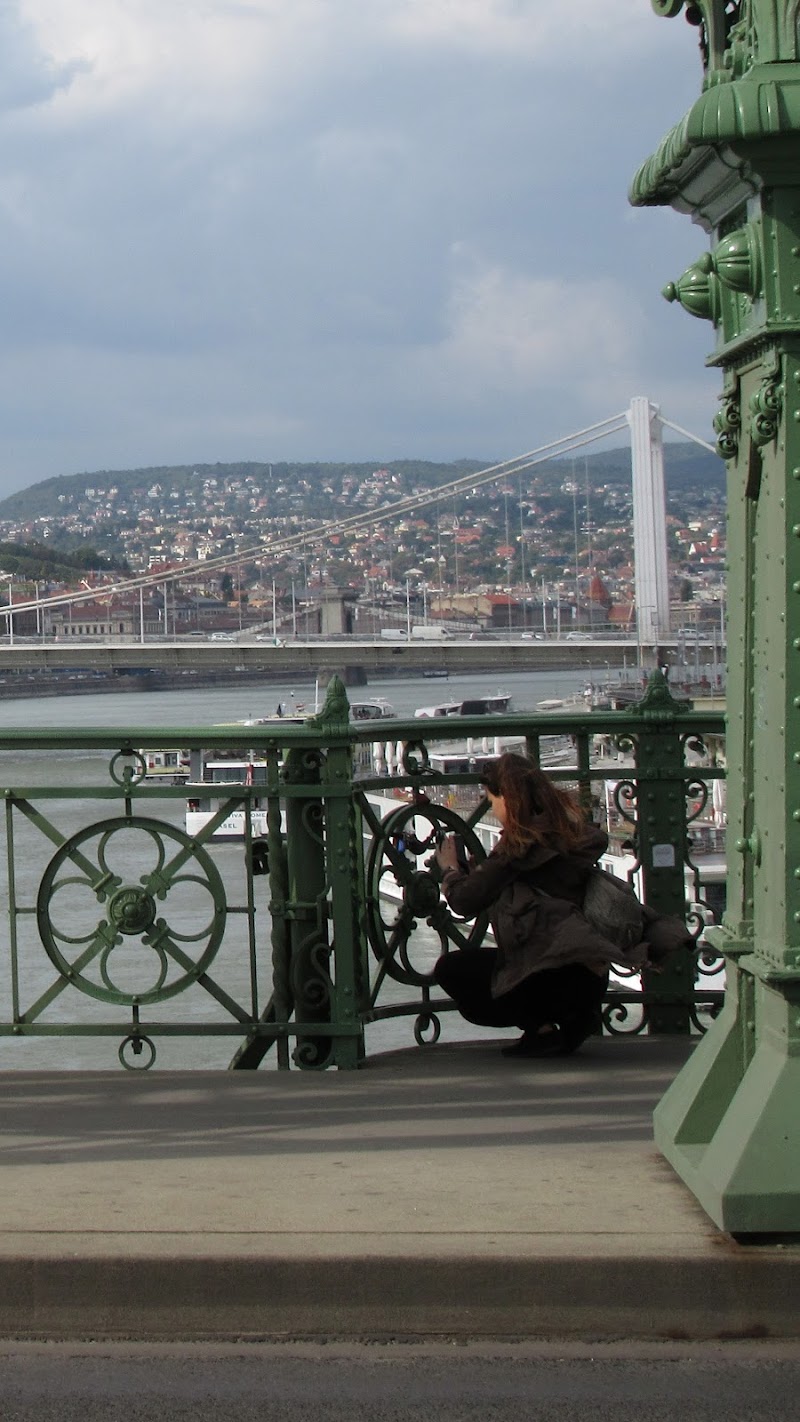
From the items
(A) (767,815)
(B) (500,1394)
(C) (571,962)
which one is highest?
(A) (767,815)

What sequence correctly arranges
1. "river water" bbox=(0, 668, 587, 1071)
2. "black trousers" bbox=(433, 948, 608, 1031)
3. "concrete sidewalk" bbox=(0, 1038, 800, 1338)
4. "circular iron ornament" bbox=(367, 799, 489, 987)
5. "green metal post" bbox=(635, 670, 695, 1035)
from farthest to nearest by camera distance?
"river water" bbox=(0, 668, 587, 1071), "green metal post" bbox=(635, 670, 695, 1035), "circular iron ornament" bbox=(367, 799, 489, 987), "black trousers" bbox=(433, 948, 608, 1031), "concrete sidewalk" bbox=(0, 1038, 800, 1338)

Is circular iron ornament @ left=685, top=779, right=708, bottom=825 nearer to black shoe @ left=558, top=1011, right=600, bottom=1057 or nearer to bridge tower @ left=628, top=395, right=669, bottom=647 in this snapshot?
black shoe @ left=558, top=1011, right=600, bottom=1057

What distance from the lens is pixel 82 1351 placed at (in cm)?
292

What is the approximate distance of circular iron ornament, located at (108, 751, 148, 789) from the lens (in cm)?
467

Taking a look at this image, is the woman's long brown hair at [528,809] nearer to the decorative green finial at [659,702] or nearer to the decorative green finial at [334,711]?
the decorative green finial at [334,711]

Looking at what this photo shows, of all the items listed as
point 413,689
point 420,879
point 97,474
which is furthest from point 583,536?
point 420,879

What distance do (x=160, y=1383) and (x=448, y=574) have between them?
70.0 meters

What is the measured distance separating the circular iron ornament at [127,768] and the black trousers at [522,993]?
→ 96 cm

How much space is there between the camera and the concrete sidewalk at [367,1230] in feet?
9.78

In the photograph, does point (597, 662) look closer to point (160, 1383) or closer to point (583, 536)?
point (583, 536)

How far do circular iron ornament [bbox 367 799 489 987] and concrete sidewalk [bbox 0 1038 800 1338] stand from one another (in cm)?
74

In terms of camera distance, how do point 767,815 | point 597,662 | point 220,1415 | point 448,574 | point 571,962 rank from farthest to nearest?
point 448,574 < point 597,662 < point 571,962 < point 767,815 < point 220,1415

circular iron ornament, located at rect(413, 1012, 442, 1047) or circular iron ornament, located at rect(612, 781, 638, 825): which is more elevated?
circular iron ornament, located at rect(612, 781, 638, 825)

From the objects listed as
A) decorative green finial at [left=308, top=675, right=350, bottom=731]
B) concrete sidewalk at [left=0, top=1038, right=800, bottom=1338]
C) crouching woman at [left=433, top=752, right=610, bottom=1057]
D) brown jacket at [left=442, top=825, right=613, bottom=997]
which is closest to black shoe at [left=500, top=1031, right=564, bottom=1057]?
crouching woman at [left=433, top=752, right=610, bottom=1057]
